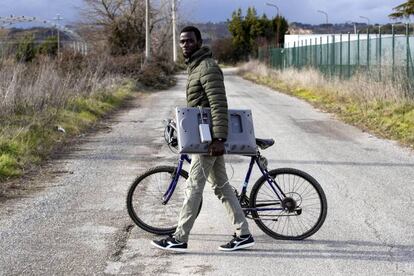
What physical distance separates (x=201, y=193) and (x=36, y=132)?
700 centimetres

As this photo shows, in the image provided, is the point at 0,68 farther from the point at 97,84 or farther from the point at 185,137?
the point at 185,137

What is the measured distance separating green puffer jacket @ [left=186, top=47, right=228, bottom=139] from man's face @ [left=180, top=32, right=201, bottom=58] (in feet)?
0.17

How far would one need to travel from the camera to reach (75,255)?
18.0 ft

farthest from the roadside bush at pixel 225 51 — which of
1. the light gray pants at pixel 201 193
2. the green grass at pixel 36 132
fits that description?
the light gray pants at pixel 201 193

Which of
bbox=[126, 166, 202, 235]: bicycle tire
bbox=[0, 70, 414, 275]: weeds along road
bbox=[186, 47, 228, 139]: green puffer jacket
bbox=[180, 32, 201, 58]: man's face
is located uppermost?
bbox=[180, 32, 201, 58]: man's face

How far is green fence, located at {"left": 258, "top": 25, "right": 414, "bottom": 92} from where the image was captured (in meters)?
17.1

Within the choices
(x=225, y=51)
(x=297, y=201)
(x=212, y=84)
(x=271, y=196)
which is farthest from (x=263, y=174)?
(x=225, y=51)

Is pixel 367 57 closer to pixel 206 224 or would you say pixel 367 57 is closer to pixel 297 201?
pixel 206 224

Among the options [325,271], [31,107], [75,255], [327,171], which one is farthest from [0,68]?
[325,271]

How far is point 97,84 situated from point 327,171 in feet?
45.6

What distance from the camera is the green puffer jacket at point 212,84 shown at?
5.30 metres

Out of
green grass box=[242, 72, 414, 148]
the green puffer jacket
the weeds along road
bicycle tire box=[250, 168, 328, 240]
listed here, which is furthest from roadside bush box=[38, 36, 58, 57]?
the green puffer jacket

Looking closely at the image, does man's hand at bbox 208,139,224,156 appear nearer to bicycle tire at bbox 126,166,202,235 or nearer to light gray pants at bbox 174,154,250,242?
light gray pants at bbox 174,154,250,242

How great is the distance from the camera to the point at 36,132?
39.0 feet
